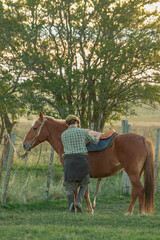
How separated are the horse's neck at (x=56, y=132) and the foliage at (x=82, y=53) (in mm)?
8916

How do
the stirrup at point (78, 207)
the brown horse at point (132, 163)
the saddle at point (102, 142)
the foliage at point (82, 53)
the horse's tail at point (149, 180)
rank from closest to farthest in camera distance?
1. the stirrup at point (78, 207)
2. the horse's tail at point (149, 180)
3. the brown horse at point (132, 163)
4. the saddle at point (102, 142)
5. the foliage at point (82, 53)

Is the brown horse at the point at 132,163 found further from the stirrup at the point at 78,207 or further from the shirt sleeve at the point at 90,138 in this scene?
the stirrup at the point at 78,207

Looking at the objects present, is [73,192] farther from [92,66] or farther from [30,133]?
[92,66]

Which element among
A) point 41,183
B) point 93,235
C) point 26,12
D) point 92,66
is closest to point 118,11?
point 92,66

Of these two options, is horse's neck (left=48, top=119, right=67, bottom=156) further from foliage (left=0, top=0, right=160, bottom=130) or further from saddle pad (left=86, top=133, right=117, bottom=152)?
foliage (left=0, top=0, right=160, bottom=130)

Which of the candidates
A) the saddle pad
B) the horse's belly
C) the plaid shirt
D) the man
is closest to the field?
the man

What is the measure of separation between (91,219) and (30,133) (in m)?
2.86

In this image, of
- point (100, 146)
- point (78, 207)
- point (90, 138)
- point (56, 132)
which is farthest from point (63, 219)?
point (56, 132)

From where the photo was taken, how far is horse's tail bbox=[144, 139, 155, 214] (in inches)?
331

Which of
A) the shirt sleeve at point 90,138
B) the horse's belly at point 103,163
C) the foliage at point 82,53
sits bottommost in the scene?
the horse's belly at point 103,163

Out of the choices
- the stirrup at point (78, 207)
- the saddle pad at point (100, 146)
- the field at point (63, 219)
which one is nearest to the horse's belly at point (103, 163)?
the saddle pad at point (100, 146)

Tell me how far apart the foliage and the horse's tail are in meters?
9.68

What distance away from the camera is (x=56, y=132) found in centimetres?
920

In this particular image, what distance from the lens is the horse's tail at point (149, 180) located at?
8.41m
